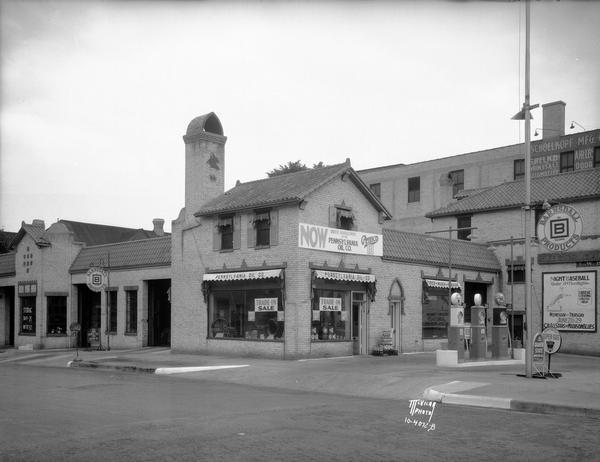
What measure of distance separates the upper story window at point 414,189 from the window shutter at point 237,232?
32.4 meters

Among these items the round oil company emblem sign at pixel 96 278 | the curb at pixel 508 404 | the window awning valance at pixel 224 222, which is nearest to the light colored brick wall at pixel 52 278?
the round oil company emblem sign at pixel 96 278

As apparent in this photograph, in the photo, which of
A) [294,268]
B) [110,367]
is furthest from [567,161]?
[110,367]

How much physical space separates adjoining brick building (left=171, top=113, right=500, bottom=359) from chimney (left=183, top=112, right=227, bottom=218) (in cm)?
4

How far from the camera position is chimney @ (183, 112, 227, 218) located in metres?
30.0

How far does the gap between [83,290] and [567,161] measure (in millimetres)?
32618

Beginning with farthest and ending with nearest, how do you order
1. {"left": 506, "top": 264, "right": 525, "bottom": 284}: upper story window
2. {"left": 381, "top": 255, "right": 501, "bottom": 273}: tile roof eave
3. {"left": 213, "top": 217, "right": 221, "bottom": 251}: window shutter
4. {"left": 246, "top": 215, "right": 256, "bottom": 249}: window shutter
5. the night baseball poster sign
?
{"left": 506, "top": 264, "right": 525, "bottom": 284}: upper story window → the night baseball poster sign → {"left": 381, "top": 255, "right": 501, "bottom": 273}: tile roof eave → {"left": 213, "top": 217, "right": 221, "bottom": 251}: window shutter → {"left": 246, "top": 215, "right": 256, "bottom": 249}: window shutter

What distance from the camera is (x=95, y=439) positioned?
9.92 meters

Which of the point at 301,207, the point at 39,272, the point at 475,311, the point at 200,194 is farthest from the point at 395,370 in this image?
the point at 39,272

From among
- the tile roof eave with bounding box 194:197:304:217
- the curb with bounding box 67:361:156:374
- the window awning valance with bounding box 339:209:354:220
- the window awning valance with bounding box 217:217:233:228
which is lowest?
the curb with bounding box 67:361:156:374

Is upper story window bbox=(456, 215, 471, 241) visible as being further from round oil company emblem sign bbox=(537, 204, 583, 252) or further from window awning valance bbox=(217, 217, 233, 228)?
round oil company emblem sign bbox=(537, 204, 583, 252)

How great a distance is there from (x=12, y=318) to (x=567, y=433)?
Result: 1528 inches

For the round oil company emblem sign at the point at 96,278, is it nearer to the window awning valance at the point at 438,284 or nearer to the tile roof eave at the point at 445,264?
the tile roof eave at the point at 445,264

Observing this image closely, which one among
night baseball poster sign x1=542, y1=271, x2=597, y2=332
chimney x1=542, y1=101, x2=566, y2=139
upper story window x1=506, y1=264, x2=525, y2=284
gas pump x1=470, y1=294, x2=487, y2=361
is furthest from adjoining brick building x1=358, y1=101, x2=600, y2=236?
A: gas pump x1=470, y1=294, x2=487, y2=361

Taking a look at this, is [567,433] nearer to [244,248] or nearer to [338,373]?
[338,373]
